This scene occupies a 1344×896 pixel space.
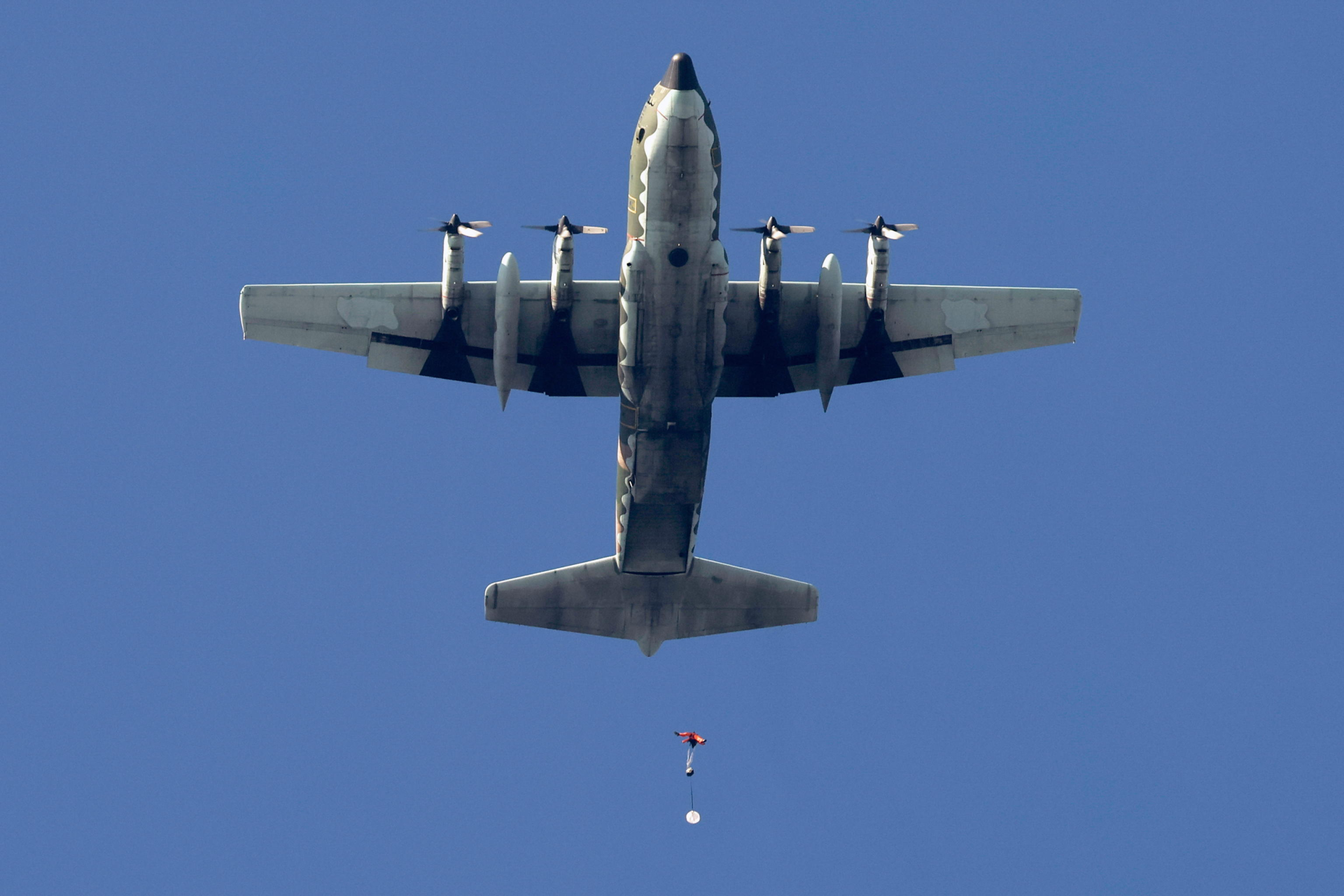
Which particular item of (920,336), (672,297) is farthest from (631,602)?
(920,336)

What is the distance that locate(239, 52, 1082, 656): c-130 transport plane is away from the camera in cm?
3722

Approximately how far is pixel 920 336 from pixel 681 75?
850 centimetres

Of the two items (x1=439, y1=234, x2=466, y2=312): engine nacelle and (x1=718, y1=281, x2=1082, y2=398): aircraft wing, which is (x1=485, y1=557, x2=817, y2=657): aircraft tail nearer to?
(x1=718, y1=281, x2=1082, y2=398): aircraft wing

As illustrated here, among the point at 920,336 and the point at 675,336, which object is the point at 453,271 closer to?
the point at 675,336

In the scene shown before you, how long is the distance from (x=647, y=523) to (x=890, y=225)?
8151 mm

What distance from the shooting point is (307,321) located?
40.4m

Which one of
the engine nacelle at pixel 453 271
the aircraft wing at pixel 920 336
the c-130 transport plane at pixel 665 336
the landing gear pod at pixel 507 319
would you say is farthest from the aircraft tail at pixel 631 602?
the engine nacelle at pixel 453 271

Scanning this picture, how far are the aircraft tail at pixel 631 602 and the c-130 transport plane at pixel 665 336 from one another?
35 mm

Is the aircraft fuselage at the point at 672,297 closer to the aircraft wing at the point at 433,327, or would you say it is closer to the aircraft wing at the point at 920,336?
the aircraft wing at the point at 433,327

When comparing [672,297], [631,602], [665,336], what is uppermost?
[672,297]

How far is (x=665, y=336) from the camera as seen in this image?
1486 inches

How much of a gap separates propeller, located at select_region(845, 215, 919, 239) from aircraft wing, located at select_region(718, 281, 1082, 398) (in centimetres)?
156

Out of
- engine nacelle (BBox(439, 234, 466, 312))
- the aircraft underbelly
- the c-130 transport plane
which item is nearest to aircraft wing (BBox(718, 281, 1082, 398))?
the c-130 transport plane

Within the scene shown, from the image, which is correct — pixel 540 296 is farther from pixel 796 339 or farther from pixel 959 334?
pixel 959 334
